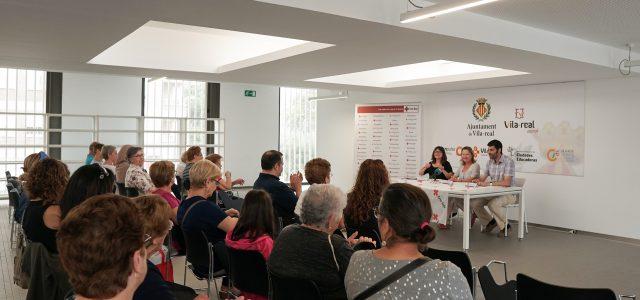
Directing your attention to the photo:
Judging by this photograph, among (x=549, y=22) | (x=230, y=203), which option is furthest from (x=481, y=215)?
(x=230, y=203)

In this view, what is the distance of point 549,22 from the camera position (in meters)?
4.91

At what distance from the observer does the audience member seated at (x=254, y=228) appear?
9.88 ft

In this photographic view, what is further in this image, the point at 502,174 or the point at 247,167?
the point at 247,167

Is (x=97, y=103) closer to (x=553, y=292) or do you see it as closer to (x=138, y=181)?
(x=138, y=181)

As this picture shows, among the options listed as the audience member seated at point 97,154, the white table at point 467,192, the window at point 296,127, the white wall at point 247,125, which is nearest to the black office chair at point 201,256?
the white table at point 467,192

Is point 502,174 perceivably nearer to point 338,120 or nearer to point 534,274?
point 534,274

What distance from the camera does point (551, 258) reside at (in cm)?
584

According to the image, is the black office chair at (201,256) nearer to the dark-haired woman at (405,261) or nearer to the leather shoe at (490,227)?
the dark-haired woman at (405,261)

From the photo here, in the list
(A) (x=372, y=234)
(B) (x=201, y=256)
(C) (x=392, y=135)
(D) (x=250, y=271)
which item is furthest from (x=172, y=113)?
(D) (x=250, y=271)

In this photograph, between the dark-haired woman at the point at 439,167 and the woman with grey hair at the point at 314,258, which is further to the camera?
the dark-haired woman at the point at 439,167

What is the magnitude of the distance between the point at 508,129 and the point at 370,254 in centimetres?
701

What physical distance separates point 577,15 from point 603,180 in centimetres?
353

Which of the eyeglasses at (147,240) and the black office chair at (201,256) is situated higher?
the eyeglasses at (147,240)

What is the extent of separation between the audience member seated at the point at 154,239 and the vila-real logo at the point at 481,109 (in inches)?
293
